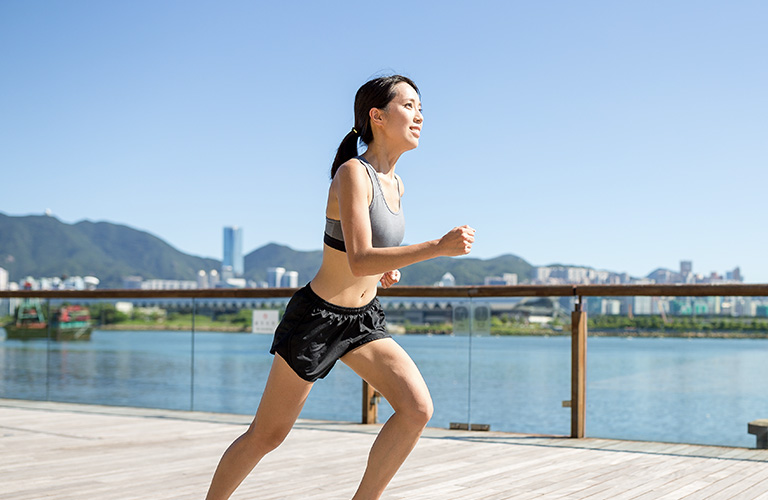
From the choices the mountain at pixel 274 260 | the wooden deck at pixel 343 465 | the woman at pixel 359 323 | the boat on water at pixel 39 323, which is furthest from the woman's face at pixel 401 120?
the mountain at pixel 274 260

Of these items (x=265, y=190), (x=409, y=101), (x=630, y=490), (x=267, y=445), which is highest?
(x=265, y=190)

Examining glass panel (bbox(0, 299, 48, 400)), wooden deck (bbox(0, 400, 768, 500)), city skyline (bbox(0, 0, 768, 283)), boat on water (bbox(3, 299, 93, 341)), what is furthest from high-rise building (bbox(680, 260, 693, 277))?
wooden deck (bbox(0, 400, 768, 500))

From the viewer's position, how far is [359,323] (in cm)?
194

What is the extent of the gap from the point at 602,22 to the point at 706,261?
62.8 metres

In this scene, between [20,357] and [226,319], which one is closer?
[226,319]

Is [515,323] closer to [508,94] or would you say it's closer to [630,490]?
[630,490]

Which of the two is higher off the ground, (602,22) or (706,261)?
(602,22)

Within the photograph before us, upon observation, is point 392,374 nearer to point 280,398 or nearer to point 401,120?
point 280,398

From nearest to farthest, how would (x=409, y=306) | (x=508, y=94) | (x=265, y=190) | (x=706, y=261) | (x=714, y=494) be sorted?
(x=714, y=494)
(x=409, y=306)
(x=508, y=94)
(x=706, y=261)
(x=265, y=190)

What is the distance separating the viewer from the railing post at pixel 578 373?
4.49 m

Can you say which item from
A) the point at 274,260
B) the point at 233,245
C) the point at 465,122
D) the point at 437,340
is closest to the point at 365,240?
the point at 437,340

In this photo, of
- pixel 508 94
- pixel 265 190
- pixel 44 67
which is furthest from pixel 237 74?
pixel 265 190

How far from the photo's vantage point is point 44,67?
5866 centimetres

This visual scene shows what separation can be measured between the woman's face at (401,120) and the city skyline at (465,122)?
2914 cm
